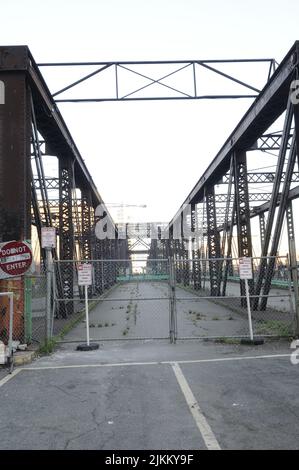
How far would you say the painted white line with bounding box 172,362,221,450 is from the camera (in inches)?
185

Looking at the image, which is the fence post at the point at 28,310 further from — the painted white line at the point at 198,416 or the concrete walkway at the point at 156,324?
the painted white line at the point at 198,416

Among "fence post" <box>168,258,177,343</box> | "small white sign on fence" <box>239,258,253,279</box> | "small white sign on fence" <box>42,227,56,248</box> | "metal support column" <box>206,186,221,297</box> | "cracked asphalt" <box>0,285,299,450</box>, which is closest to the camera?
"cracked asphalt" <box>0,285,299,450</box>

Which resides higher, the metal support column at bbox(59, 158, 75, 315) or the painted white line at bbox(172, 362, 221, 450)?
the metal support column at bbox(59, 158, 75, 315)

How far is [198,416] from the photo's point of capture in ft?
18.3

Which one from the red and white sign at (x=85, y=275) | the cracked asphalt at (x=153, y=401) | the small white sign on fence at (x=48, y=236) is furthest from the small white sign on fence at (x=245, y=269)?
the small white sign on fence at (x=48, y=236)

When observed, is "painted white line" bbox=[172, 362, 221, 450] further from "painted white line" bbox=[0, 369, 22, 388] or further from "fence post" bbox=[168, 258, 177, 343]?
"fence post" bbox=[168, 258, 177, 343]

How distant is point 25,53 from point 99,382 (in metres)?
8.53

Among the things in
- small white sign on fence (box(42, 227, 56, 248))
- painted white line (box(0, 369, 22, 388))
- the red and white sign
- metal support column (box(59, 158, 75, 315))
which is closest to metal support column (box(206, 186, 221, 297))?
metal support column (box(59, 158, 75, 315))

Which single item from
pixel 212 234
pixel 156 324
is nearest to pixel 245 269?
pixel 156 324

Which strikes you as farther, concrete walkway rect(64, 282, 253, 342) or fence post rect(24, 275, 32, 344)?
concrete walkway rect(64, 282, 253, 342)

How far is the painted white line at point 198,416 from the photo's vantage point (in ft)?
15.4

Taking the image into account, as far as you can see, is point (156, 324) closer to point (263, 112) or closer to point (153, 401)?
point (263, 112)

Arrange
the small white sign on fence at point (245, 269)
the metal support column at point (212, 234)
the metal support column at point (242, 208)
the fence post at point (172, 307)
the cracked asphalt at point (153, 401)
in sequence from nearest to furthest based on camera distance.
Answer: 1. the cracked asphalt at point (153, 401)
2. the small white sign on fence at point (245, 269)
3. the fence post at point (172, 307)
4. the metal support column at point (242, 208)
5. the metal support column at point (212, 234)
